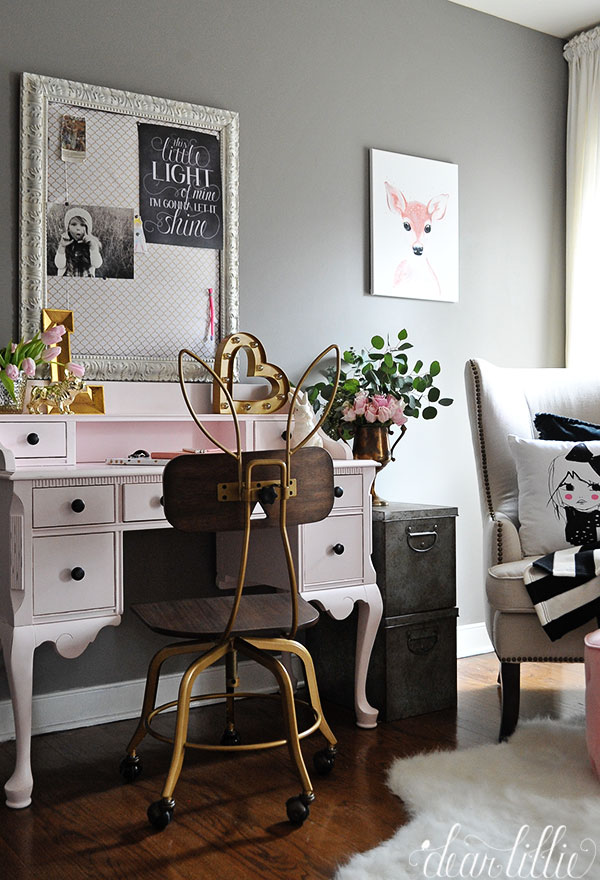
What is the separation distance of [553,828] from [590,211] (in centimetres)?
267

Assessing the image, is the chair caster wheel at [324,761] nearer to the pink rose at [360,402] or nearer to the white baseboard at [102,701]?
the white baseboard at [102,701]


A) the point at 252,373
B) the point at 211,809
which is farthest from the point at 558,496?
the point at 211,809

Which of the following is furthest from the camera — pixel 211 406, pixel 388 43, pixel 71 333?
pixel 388 43

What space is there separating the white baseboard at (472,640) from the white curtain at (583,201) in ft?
3.88

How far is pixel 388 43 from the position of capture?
3.34 metres

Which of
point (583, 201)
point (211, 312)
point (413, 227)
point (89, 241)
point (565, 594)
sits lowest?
point (565, 594)

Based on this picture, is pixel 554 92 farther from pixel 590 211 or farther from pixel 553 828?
pixel 553 828

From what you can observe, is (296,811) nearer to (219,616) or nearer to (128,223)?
(219,616)

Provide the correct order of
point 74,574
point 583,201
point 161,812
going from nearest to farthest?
point 161,812 < point 74,574 < point 583,201

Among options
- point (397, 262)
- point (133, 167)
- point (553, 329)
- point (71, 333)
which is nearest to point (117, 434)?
point (71, 333)

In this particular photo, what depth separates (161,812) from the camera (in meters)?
1.92

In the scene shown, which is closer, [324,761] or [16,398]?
[324,761]

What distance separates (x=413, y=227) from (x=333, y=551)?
1.44 meters

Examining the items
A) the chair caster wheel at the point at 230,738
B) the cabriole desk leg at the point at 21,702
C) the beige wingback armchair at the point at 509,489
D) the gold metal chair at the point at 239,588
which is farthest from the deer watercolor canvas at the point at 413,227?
the cabriole desk leg at the point at 21,702
